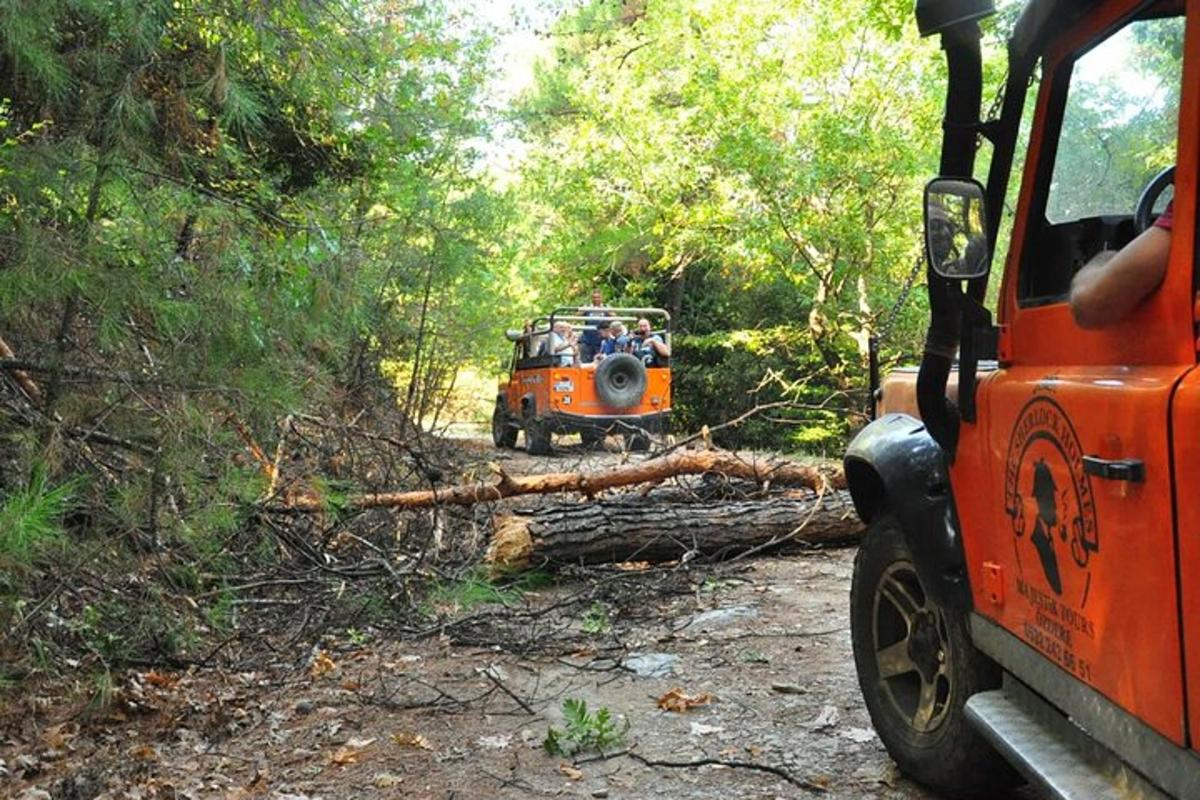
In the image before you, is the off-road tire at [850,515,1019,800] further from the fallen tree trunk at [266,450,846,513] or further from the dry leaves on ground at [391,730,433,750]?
the fallen tree trunk at [266,450,846,513]

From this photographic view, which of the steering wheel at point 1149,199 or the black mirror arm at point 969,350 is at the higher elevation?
the steering wheel at point 1149,199

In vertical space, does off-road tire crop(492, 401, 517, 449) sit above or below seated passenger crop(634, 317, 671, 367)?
below

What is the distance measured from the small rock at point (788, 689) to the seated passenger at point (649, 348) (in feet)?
40.6

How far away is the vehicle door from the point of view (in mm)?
2176

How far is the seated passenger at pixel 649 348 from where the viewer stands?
1741 centimetres

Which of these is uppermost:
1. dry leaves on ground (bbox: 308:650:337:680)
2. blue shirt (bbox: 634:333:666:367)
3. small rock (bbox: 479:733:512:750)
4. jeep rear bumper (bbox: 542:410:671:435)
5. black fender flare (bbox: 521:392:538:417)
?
blue shirt (bbox: 634:333:666:367)

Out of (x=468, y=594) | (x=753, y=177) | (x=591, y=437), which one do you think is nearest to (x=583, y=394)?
(x=591, y=437)

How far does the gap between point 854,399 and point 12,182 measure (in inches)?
595

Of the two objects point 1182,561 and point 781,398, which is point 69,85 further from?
point 781,398

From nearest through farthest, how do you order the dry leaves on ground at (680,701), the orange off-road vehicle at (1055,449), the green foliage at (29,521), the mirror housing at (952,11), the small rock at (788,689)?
the orange off-road vehicle at (1055,449) → the mirror housing at (952,11) → the green foliage at (29,521) → the dry leaves on ground at (680,701) → the small rock at (788,689)

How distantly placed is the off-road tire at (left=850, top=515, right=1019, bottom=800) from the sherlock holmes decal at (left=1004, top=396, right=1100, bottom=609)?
55 cm

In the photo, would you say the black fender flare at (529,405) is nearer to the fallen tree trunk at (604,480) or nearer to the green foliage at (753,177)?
the green foliage at (753,177)

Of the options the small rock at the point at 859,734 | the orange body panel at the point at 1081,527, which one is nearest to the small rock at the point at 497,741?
the small rock at the point at 859,734

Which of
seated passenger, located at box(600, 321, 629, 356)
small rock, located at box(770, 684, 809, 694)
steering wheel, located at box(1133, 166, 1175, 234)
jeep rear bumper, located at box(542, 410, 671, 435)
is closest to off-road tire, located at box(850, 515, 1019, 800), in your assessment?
small rock, located at box(770, 684, 809, 694)
